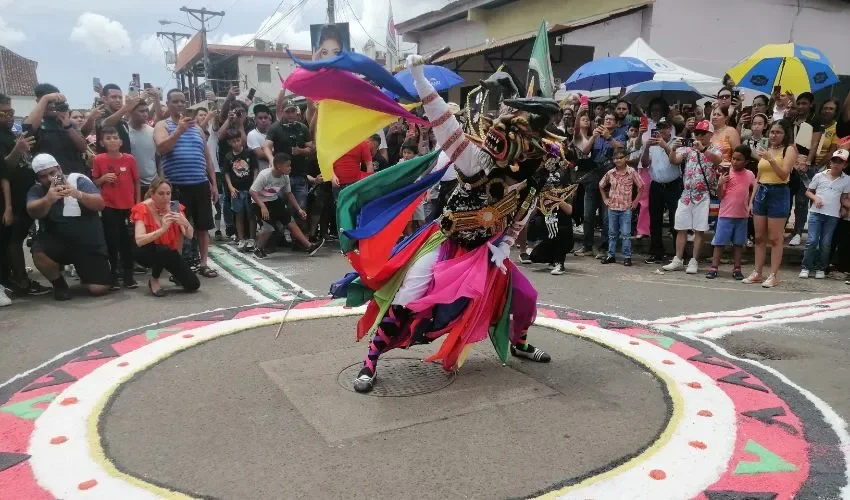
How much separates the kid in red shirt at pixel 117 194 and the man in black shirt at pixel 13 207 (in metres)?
0.67

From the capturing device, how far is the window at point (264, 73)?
41.4m

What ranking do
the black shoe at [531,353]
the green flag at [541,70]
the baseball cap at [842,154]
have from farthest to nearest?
1. the baseball cap at [842,154]
2. the black shoe at [531,353]
3. the green flag at [541,70]

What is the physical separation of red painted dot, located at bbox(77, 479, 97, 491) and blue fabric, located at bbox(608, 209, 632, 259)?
681 cm

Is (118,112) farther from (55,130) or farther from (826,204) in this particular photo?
(826,204)

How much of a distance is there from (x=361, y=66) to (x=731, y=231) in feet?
18.8

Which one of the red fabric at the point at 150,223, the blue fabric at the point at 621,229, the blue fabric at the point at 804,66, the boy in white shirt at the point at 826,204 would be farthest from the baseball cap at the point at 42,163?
the blue fabric at the point at 804,66

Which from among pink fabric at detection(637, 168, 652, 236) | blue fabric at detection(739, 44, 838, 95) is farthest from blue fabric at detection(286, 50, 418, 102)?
blue fabric at detection(739, 44, 838, 95)

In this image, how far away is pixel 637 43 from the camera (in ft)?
35.7

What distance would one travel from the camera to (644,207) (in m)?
8.48

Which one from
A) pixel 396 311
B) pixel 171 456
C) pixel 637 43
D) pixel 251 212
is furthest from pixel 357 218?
pixel 637 43

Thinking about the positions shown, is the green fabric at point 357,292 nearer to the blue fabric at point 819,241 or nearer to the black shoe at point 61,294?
the black shoe at point 61,294

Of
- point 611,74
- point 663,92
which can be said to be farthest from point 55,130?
point 663,92

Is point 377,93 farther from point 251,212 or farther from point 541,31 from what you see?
point 251,212

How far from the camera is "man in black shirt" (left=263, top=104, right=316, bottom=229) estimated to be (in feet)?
28.7
